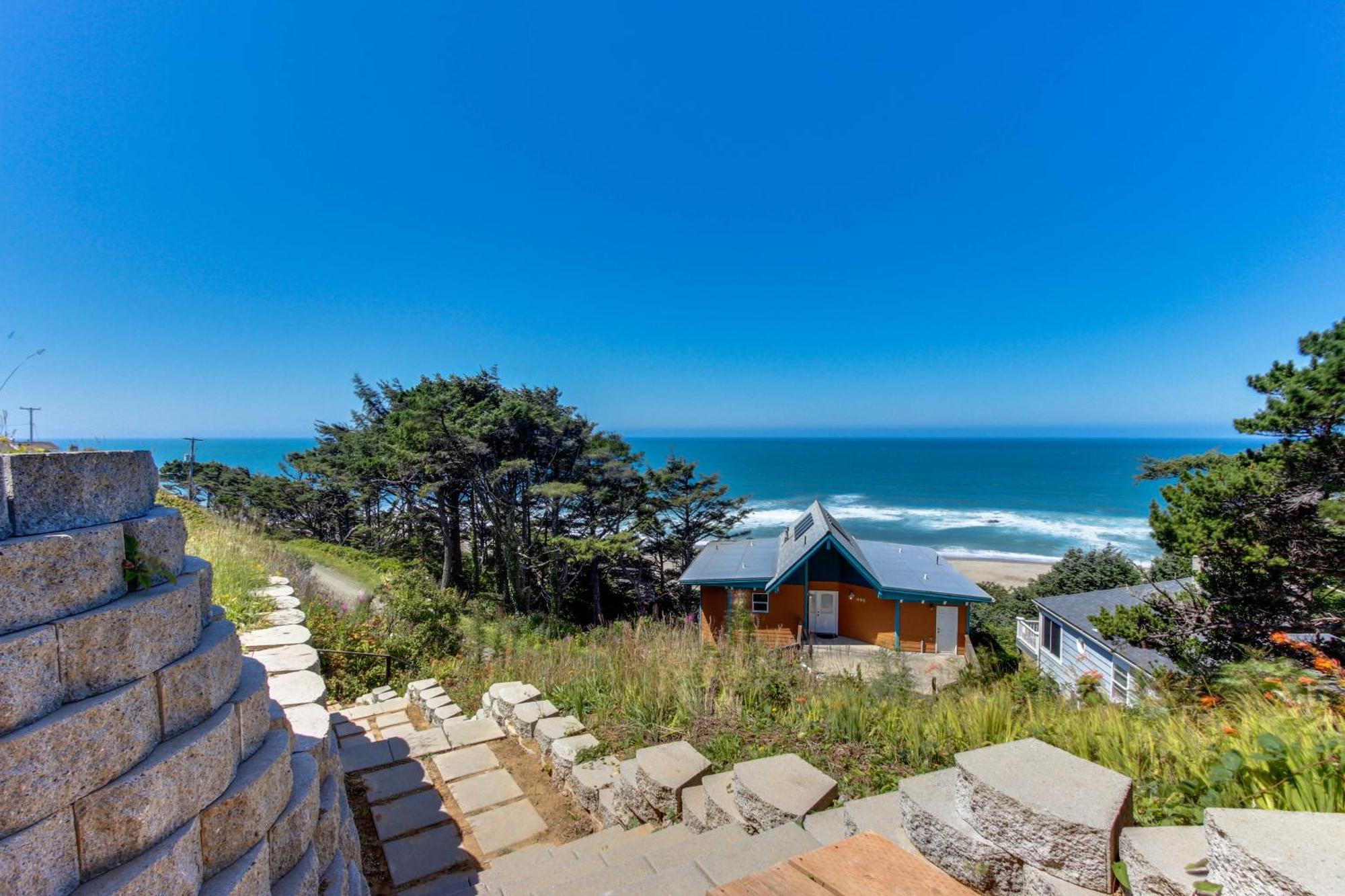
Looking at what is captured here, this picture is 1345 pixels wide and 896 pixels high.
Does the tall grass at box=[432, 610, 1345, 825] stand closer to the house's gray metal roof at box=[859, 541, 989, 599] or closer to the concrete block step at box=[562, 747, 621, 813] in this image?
the concrete block step at box=[562, 747, 621, 813]

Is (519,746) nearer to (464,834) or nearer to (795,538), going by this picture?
(464,834)

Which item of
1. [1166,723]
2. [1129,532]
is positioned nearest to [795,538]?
[1166,723]

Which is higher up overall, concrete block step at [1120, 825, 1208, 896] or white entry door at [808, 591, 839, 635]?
concrete block step at [1120, 825, 1208, 896]

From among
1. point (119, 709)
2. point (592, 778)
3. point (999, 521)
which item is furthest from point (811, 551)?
point (999, 521)

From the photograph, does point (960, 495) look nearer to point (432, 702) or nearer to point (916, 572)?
point (916, 572)

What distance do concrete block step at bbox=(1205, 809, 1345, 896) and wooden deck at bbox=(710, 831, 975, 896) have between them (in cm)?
62

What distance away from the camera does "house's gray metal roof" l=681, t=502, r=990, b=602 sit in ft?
48.0

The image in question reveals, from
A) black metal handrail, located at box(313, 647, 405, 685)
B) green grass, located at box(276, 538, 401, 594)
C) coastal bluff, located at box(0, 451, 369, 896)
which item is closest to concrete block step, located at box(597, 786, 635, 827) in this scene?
coastal bluff, located at box(0, 451, 369, 896)

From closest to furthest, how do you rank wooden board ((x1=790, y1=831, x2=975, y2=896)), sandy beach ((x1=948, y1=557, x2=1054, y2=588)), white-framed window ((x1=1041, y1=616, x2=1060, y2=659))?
wooden board ((x1=790, y1=831, x2=975, y2=896)), white-framed window ((x1=1041, y1=616, x2=1060, y2=659)), sandy beach ((x1=948, y1=557, x2=1054, y2=588))

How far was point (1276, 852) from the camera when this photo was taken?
4.21 ft

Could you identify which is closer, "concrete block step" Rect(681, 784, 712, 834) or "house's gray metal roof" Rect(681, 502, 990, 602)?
"concrete block step" Rect(681, 784, 712, 834)

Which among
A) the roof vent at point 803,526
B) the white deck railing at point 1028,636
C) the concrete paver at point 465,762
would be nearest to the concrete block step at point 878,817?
the concrete paver at point 465,762

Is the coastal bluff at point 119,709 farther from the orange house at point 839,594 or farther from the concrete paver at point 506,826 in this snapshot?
the orange house at point 839,594

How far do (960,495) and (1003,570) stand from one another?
33224 millimetres
